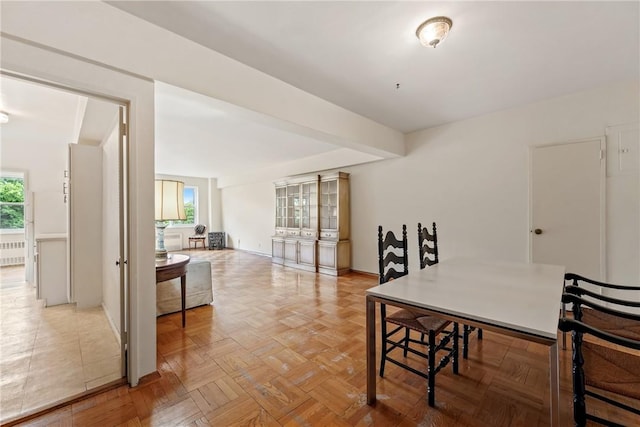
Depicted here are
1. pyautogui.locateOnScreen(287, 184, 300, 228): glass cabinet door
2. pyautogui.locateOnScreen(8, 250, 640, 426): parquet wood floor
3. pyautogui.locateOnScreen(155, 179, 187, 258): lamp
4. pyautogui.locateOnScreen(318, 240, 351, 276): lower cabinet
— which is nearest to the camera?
pyautogui.locateOnScreen(8, 250, 640, 426): parquet wood floor

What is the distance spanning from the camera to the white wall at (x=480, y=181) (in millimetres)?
2795

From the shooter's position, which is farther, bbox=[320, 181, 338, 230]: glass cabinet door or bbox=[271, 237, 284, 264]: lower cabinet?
bbox=[271, 237, 284, 264]: lower cabinet

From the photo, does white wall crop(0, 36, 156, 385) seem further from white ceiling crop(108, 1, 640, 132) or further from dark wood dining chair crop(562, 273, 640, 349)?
dark wood dining chair crop(562, 273, 640, 349)

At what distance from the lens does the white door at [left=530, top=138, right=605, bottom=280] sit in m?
2.86

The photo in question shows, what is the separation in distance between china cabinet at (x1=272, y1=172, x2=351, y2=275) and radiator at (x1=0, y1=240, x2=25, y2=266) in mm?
5342

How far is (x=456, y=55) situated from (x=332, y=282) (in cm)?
352

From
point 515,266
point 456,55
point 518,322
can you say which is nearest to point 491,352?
point 515,266

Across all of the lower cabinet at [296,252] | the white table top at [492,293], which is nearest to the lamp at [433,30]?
the white table top at [492,293]

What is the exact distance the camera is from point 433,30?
180 cm

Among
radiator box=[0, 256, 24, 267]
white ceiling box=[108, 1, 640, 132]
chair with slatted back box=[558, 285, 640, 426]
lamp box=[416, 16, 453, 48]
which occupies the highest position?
white ceiling box=[108, 1, 640, 132]

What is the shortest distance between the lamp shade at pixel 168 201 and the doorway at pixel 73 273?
316 mm

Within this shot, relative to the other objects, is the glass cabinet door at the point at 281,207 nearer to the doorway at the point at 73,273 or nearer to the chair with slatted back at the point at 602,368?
the doorway at the point at 73,273

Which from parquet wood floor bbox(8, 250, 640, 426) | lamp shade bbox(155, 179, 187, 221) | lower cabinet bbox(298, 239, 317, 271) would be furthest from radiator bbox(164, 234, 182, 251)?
lamp shade bbox(155, 179, 187, 221)

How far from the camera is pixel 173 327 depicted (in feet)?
8.90
